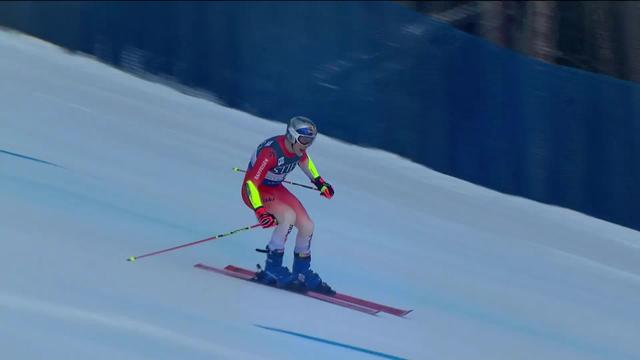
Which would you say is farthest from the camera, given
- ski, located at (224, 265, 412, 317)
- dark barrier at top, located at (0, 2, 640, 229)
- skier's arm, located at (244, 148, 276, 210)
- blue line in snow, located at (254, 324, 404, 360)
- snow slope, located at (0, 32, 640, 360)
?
dark barrier at top, located at (0, 2, 640, 229)

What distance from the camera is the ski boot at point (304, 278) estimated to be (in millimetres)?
7405

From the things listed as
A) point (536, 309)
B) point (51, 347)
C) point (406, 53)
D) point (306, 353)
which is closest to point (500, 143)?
point (406, 53)

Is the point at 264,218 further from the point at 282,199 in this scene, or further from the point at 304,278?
the point at 304,278

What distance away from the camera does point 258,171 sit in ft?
23.6

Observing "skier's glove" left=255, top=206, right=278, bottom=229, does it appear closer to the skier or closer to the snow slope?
the skier

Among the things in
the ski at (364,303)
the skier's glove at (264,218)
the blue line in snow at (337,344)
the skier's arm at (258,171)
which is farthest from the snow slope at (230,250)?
the skier's arm at (258,171)

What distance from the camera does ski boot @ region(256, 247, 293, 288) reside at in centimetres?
739

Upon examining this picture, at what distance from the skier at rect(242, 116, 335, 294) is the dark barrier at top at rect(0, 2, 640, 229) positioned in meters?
4.02

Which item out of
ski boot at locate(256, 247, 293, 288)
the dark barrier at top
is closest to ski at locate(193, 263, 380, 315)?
ski boot at locate(256, 247, 293, 288)

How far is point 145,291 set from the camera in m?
7.12

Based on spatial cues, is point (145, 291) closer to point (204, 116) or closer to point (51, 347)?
point (51, 347)

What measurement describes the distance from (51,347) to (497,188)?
6.16 metres

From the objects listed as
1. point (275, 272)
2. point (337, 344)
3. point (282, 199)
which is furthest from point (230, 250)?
point (337, 344)

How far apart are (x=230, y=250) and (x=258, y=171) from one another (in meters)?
1.38
